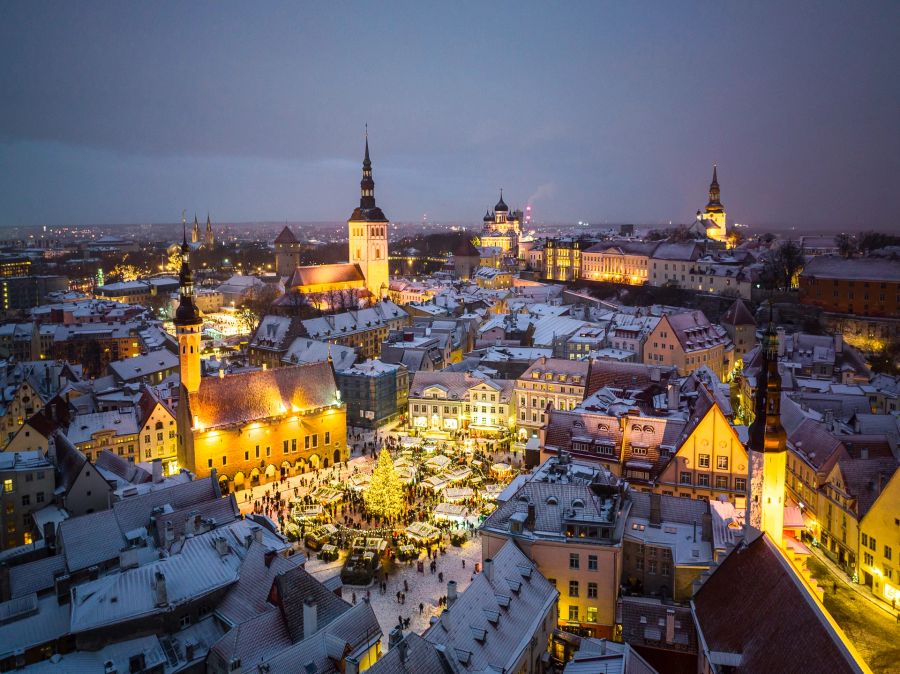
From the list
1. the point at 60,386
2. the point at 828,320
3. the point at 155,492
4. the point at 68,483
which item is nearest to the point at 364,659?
the point at 155,492

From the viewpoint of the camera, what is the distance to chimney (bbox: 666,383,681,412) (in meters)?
48.6

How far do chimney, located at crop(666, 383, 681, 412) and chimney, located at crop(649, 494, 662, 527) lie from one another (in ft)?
43.8

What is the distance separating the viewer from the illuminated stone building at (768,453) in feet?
86.3

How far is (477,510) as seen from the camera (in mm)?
45000

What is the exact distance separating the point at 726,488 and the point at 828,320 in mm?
54961

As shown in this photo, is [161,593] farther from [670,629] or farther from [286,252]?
[286,252]

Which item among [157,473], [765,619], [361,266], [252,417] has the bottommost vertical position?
[157,473]

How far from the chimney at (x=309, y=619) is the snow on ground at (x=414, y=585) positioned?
23.4 feet

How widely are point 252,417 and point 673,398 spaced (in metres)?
31.2

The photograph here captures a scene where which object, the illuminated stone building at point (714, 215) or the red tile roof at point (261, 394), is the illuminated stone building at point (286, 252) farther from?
the red tile roof at point (261, 394)

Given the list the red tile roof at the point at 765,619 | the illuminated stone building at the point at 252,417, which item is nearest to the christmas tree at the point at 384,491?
the illuminated stone building at the point at 252,417

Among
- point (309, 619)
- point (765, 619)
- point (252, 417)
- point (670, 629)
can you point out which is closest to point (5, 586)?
point (309, 619)

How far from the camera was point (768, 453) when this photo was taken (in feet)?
87.1

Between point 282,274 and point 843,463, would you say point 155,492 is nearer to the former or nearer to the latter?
point 843,463
